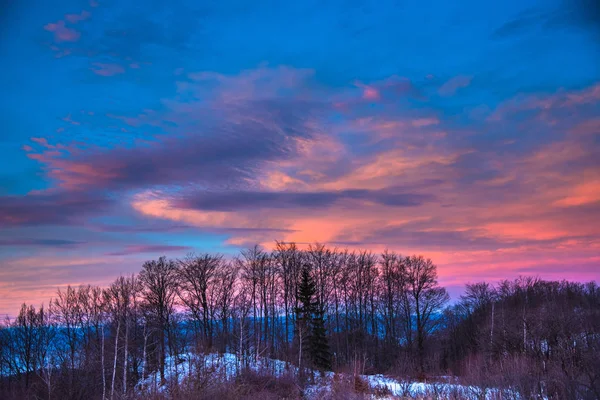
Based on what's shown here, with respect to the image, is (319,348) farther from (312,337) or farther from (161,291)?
(161,291)

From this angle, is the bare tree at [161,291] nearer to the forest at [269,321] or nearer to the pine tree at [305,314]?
the forest at [269,321]

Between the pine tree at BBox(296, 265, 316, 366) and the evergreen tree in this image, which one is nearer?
the evergreen tree

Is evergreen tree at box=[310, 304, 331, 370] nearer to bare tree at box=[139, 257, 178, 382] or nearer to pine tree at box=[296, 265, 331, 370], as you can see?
pine tree at box=[296, 265, 331, 370]

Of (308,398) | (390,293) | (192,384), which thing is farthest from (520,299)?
(192,384)

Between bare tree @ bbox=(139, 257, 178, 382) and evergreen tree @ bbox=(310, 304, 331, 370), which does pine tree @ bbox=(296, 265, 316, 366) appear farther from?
bare tree @ bbox=(139, 257, 178, 382)

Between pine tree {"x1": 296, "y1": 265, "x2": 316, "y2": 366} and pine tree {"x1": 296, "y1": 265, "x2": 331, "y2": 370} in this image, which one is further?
pine tree {"x1": 296, "y1": 265, "x2": 316, "y2": 366}

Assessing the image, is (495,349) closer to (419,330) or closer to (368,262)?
(419,330)

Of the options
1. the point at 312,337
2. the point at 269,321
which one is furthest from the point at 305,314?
the point at 269,321

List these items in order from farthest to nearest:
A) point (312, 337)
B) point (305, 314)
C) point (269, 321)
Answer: point (269, 321) → point (305, 314) → point (312, 337)

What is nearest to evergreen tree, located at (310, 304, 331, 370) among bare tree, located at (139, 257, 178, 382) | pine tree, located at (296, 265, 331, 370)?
pine tree, located at (296, 265, 331, 370)

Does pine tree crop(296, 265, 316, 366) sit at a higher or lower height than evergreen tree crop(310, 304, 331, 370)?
higher

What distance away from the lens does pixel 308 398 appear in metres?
32.8

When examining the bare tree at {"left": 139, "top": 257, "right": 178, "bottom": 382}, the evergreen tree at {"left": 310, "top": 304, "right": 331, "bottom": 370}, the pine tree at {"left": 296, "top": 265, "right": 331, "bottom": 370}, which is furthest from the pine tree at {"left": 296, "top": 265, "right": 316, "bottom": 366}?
the bare tree at {"left": 139, "top": 257, "right": 178, "bottom": 382}

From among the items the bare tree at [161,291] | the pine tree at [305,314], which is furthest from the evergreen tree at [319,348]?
the bare tree at [161,291]
